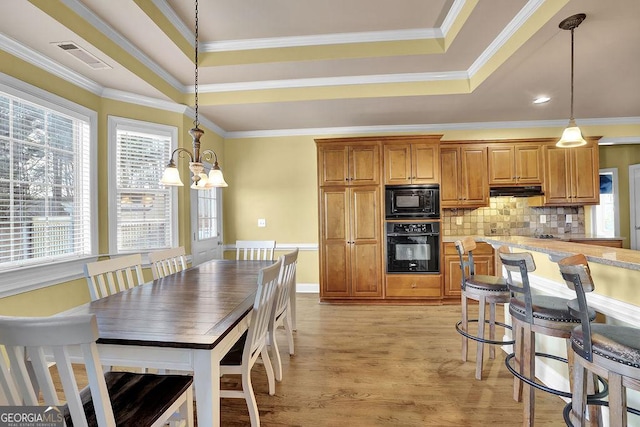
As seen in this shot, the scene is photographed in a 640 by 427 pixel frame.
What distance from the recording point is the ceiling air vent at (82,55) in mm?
2242

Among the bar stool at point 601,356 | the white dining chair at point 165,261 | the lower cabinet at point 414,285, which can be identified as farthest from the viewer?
the lower cabinet at point 414,285

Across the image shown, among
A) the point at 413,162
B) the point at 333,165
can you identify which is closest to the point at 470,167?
the point at 413,162

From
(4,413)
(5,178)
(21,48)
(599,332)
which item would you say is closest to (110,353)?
(4,413)

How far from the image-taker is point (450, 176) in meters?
4.31

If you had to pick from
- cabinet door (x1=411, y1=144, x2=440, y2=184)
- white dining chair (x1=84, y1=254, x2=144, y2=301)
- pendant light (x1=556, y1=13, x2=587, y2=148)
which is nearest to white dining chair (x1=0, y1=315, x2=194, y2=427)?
white dining chair (x1=84, y1=254, x2=144, y2=301)

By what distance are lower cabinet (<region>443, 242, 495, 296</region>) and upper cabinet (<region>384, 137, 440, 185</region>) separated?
1001 millimetres

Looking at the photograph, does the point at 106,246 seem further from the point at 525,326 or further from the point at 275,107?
the point at 525,326

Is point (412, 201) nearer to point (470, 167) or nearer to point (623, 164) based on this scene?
point (470, 167)

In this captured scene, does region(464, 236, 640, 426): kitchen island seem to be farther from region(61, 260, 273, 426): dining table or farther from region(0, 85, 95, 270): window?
region(0, 85, 95, 270): window

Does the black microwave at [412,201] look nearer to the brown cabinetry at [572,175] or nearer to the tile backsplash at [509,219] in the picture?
the tile backsplash at [509,219]

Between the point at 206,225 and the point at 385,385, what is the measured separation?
10.3 ft

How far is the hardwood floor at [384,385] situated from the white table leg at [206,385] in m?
0.69

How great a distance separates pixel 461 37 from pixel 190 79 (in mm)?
2833

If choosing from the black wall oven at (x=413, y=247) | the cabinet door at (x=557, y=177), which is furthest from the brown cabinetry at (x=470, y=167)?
the cabinet door at (x=557, y=177)
